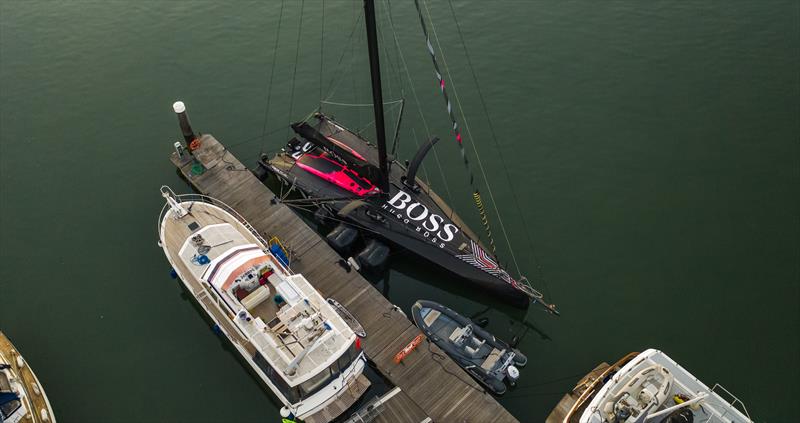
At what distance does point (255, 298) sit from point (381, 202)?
25.6 feet

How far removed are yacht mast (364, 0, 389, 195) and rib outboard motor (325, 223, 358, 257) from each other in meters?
2.51

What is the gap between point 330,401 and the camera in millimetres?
20766

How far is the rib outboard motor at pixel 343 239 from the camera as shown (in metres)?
25.8

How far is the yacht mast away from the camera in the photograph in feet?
68.0

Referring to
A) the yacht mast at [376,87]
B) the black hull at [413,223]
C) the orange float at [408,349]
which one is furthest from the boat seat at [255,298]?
the yacht mast at [376,87]

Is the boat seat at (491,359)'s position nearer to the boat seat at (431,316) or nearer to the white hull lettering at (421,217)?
the boat seat at (431,316)

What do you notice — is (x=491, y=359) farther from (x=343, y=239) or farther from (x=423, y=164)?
(x=423, y=164)

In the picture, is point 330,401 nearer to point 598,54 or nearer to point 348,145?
point 348,145

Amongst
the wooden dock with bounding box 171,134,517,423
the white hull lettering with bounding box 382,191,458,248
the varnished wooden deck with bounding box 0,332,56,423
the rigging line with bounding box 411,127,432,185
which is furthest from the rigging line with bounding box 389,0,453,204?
the varnished wooden deck with bounding box 0,332,56,423

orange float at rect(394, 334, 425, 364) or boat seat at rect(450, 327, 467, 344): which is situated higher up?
orange float at rect(394, 334, 425, 364)

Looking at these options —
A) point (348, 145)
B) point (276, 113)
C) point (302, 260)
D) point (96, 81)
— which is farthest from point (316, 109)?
point (96, 81)

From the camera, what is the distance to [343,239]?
25.8 m

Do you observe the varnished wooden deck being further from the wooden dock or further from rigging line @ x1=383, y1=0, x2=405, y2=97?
rigging line @ x1=383, y1=0, x2=405, y2=97

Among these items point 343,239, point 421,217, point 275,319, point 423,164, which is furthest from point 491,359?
point 423,164
